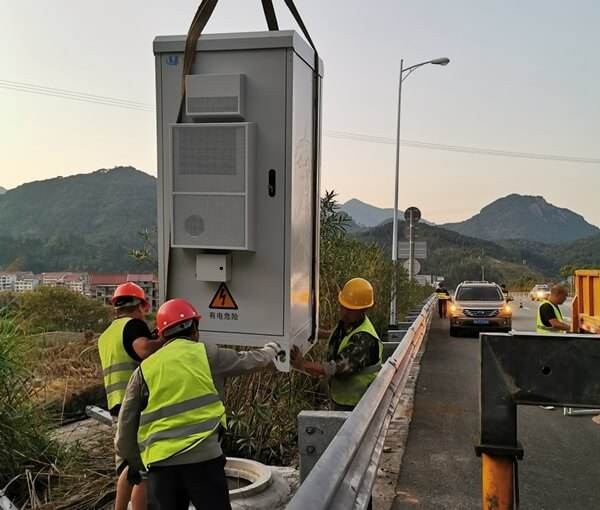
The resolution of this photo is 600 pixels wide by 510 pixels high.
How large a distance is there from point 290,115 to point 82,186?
126ft

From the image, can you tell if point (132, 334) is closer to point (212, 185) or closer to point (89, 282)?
point (212, 185)

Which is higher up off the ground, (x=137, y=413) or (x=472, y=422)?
(x=137, y=413)

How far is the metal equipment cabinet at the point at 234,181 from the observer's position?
3.65 m

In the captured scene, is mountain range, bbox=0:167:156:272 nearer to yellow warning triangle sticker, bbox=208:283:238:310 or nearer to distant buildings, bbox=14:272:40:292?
distant buildings, bbox=14:272:40:292

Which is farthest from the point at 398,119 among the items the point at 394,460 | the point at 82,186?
the point at 394,460

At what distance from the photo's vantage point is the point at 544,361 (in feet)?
7.47

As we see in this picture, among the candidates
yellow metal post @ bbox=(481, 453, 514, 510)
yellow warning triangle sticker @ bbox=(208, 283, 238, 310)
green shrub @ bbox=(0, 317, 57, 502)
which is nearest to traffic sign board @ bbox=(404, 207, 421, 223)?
green shrub @ bbox=(0, 317, 57, 502)

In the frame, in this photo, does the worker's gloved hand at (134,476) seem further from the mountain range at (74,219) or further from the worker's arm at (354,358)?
the mountain range at (74,219)

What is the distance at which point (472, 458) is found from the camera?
6258mm

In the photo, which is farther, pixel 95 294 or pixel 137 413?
pixel 95 294

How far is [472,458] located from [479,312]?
45.0ft

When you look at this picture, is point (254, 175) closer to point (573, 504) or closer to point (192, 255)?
point (192, 255)

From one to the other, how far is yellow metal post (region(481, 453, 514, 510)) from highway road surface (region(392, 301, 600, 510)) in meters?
2.77

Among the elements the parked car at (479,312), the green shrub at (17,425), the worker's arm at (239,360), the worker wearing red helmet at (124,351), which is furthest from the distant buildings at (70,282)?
the parked car at (479,312)
